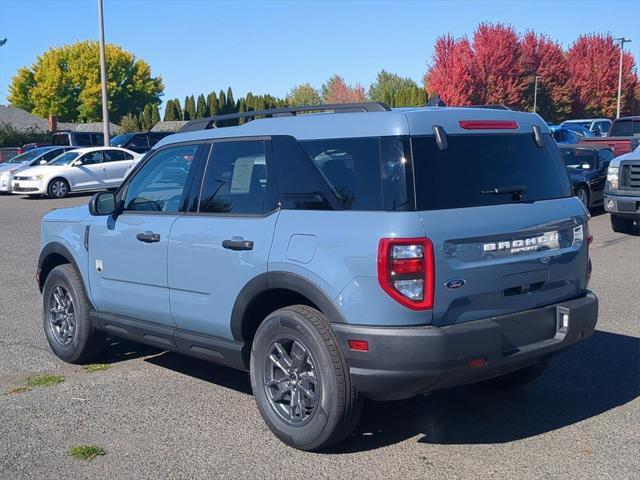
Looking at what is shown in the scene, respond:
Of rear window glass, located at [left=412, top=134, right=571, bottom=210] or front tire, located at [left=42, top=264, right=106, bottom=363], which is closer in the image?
rear window glass, located at [left=412, top=134, right=571, bottom=210]

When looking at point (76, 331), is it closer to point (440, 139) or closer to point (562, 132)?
point (440, 139)

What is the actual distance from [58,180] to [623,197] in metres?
18.3

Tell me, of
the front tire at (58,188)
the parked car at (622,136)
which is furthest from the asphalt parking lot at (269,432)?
the front tire at (58,188)

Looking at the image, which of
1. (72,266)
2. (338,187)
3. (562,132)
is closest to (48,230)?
(72,266)

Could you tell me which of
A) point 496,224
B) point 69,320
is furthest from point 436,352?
point 69,320

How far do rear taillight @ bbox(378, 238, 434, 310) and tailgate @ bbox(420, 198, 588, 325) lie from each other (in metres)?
0.06

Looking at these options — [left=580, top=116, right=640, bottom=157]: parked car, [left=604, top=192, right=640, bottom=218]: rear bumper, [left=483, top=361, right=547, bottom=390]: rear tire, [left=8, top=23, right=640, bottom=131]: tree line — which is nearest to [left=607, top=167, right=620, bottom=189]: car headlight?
[left=604, top=192, right=640, bottom=218]: rear bumper

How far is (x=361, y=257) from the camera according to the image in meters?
4.19

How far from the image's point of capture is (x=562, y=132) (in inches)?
1241

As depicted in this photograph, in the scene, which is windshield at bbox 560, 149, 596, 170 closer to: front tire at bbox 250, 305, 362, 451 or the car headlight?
the car headlight

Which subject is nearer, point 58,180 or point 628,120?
point 628,120

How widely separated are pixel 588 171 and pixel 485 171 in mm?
13777

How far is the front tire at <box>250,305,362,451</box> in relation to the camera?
4.38m

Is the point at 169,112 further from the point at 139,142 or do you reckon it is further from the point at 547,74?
the point at 139,142
